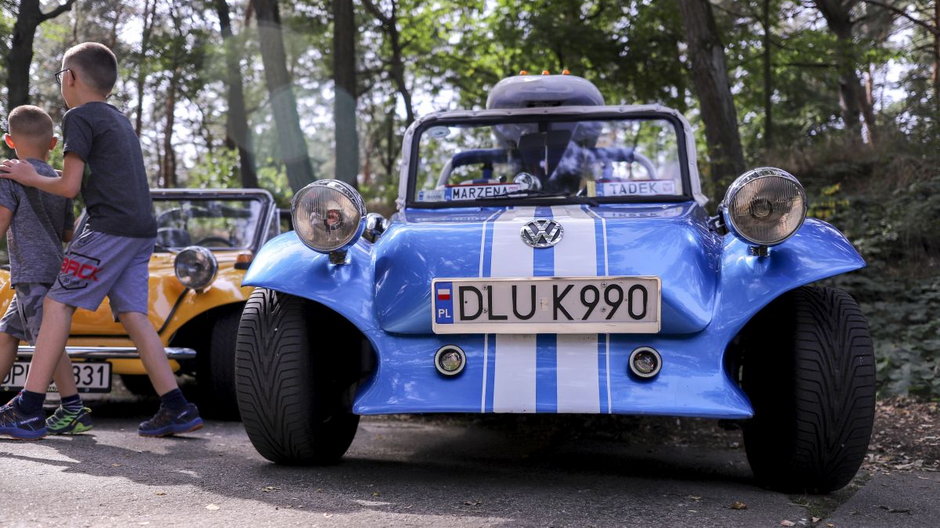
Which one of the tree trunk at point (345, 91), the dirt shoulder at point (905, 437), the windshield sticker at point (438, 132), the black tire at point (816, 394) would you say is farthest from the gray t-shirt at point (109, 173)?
the tree trunk at point (345, 91)

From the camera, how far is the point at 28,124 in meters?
4.51

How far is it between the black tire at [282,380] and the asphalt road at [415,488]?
0.11 meters

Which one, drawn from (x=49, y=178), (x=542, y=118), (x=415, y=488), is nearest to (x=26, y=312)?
(x=49, y=178)

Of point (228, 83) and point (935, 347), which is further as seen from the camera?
point (228, 83)

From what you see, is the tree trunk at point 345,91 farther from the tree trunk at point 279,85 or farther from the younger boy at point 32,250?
the younger boy at point 32,250

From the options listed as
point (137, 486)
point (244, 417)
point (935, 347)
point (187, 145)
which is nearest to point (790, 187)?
point (244, 417)

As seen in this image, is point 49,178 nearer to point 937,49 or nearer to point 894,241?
point 894,241

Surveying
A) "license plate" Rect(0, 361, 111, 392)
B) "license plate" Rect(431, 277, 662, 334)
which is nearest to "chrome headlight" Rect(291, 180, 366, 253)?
"license plate" Rect(431, 277, 662, 334)

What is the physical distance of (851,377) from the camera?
3299 millimetres

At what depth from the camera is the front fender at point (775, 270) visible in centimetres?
342

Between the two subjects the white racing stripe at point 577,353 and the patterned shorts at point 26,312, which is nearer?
the white racing stripe at point 577,353

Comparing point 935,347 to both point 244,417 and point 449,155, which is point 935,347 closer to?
point 449,155

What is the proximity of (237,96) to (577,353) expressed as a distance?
16230 millimetres

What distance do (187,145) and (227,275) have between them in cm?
2353
